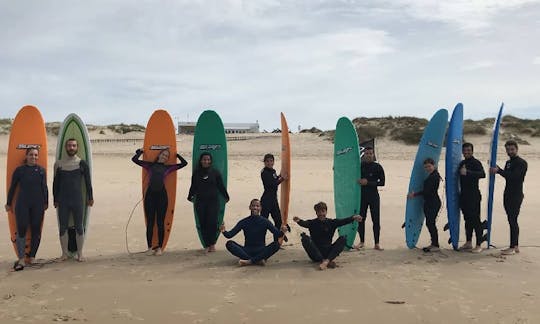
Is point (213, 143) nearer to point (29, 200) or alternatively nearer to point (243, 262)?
point (243, 262)

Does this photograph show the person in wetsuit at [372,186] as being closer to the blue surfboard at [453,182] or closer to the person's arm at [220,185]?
the blue surfboard at [453,182]

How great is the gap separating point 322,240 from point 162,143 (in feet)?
7.87

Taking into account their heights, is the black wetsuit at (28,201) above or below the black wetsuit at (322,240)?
above

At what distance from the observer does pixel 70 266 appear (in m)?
4.99

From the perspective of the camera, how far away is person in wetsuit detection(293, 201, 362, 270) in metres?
4.95

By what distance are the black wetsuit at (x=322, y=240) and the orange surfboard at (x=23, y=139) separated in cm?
294

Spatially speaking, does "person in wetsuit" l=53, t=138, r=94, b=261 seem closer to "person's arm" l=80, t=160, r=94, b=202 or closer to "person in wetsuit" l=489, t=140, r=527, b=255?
"person's arm" l=80, t=160, r=94, b=202

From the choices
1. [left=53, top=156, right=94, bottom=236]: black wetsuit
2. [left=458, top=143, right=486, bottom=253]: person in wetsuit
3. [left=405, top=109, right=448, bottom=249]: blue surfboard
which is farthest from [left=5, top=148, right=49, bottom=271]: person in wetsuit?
[left=458, top=143, right=486, bottom=253]: person in wetsuit

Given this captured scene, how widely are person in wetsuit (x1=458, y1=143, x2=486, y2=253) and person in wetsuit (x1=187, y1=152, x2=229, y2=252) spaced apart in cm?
268

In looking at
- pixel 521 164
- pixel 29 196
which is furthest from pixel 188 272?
pixel 521 164

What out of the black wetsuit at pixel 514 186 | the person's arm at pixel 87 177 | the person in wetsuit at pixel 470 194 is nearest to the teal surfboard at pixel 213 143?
the person's arm at pixel 87 177

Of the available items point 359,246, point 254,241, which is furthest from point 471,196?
point 254,241

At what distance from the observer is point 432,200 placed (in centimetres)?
554

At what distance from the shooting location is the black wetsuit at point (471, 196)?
5.45 metres
